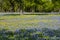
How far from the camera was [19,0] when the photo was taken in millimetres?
53375

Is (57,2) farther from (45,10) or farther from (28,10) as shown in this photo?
(28,10)

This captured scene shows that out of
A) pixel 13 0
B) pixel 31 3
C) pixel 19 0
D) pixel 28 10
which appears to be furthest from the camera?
pixel 28 10

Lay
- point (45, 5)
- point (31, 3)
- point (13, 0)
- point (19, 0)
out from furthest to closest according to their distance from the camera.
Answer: point (45, 5) < point (31, 3) < point (13, 0) < point (19, 0)

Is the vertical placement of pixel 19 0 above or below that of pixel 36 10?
above

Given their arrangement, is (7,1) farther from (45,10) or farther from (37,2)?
(45,10)

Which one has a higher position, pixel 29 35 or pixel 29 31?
pixel 29 35

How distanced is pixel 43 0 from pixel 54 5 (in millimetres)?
6230

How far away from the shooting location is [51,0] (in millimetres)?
62625

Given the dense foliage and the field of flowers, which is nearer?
the dense foliage

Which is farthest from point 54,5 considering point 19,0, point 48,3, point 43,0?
point 19,0

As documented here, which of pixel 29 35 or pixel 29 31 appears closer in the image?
pixel 29 35

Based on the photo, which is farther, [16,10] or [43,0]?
[16,10]

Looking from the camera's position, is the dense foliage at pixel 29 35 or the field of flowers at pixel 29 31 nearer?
the dense foliage at pixel 29 35

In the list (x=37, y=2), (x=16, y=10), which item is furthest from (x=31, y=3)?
(x=16, y=10)
